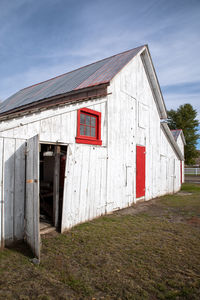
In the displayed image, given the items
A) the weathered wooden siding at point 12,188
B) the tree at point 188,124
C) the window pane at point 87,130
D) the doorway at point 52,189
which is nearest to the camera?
the weathered wooden siding at point 12,188

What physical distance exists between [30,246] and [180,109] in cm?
4133

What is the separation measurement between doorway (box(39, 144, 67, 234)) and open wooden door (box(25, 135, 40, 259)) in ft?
3.09

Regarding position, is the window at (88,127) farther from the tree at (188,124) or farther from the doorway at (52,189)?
the tree at (188,124)

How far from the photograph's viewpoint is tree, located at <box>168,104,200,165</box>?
36938mm

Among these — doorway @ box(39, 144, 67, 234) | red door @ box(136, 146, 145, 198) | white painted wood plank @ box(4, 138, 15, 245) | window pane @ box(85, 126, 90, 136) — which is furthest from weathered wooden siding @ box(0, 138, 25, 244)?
red door @ box(136, 146, 145, 198)

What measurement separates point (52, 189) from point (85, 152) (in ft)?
9.52

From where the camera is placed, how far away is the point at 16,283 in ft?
10.6

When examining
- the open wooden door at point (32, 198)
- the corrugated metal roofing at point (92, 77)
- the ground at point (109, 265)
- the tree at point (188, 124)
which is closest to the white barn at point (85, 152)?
the open wooden door at point (32, 198)

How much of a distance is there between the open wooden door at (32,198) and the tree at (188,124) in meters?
36.4

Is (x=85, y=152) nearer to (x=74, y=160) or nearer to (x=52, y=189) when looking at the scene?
(x=74, y=160)

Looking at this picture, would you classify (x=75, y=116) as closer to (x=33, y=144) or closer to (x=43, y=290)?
(x=33, y=144)

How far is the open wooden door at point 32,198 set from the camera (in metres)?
4.14

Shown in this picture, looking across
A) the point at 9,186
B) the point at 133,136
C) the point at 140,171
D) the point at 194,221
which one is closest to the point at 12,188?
the point at 9,186

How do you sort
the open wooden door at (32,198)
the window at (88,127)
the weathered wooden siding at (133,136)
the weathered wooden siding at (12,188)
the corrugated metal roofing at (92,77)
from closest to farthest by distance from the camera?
the open wooden door at (32,198) → the weathered wooden siding at (12,188) → the window at (88,127) → the weathered wooden siding at (133,136) → the corrugated metal roofing at (92,77)
